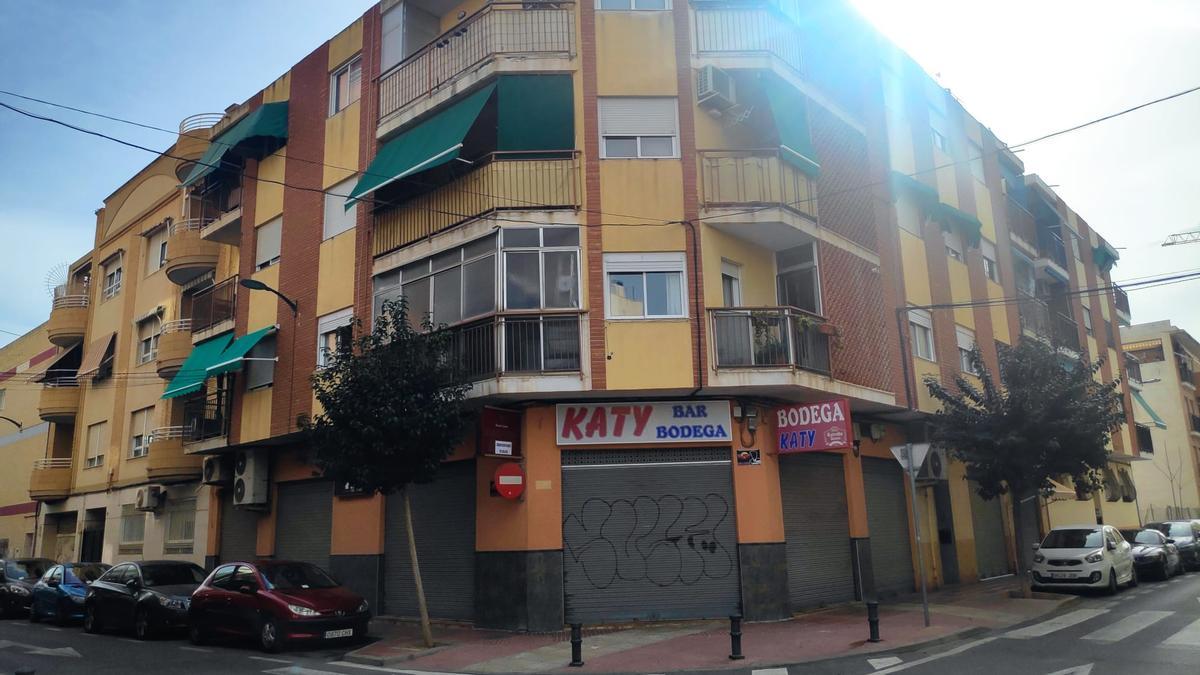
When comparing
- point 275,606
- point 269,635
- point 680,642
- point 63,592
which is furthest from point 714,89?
point 63,592

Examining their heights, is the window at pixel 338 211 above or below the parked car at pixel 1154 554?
above

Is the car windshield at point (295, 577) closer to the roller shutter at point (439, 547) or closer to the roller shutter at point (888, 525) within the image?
the roller shutter at point (439, 547)

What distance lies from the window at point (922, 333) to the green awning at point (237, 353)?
15.7m

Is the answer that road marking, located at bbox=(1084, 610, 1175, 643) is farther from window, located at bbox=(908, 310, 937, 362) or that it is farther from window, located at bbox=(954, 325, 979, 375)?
window, located at bbox=(954, 325, 979, 375)

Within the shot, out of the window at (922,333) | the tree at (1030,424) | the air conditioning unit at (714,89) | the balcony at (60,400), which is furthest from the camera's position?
the balcony at (60,400)

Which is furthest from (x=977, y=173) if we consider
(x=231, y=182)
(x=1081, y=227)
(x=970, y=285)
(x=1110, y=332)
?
(x=231, y=182)

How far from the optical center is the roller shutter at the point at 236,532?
2222 centimetres

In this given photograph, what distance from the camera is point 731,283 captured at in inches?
655

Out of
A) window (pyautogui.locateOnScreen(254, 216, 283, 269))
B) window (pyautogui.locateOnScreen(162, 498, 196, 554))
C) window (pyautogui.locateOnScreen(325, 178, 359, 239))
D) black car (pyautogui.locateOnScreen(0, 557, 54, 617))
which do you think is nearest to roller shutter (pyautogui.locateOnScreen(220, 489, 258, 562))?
window (pyautogui.locateOnScreen(162, 498, 196, 554))

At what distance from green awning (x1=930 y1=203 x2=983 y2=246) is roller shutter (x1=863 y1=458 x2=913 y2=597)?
710 cm

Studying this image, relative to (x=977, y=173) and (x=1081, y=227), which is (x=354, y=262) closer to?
(x=977, y=173)

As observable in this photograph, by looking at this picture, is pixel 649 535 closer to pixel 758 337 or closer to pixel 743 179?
pixel 758 337

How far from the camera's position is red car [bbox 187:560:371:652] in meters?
13.2

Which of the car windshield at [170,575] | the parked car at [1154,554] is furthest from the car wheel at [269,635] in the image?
the parked car at [1154,554]
